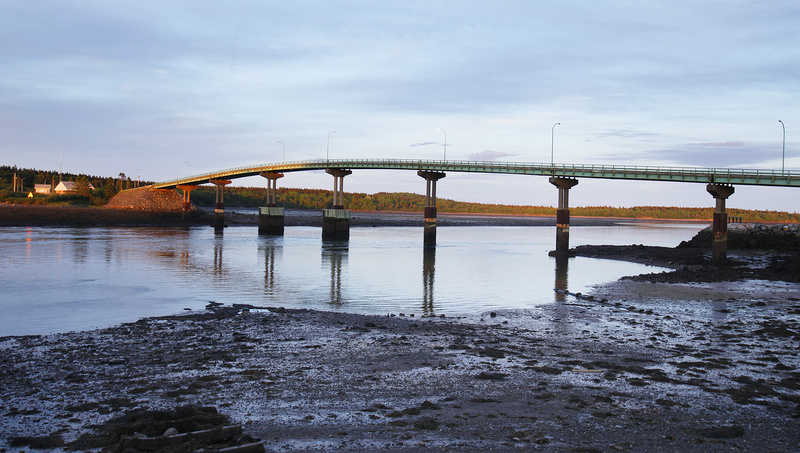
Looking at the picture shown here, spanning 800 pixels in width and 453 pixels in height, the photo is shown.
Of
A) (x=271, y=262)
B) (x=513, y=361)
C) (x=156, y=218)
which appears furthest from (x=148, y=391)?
(x=156, y=218)

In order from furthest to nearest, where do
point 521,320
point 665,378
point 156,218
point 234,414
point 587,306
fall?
point 156,218
point 587,306
point 521,320
point 665,378
point 234,414

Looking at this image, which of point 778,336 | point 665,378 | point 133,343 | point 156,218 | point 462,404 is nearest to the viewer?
point 462,404

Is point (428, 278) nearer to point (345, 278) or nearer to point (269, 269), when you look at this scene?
point (345, 278)

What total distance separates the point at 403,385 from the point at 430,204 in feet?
189

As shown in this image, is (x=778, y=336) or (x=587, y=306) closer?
(x=778, y=336)

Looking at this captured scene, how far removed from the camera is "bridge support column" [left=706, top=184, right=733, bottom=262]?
145 feet

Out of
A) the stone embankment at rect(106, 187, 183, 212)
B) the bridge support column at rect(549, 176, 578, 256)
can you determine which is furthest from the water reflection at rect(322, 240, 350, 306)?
the stone embankment at rect(106, 187, 183, 212)

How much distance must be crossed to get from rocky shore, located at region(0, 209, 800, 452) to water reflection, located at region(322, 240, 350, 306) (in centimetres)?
570

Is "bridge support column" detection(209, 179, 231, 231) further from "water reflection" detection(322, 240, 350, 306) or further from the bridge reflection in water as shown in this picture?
the bridge reflection in water

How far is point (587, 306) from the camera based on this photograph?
2312 centimetres

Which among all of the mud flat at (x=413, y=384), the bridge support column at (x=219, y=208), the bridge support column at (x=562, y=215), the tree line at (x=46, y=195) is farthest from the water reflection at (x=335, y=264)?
the tree line at (x=46, y=195)

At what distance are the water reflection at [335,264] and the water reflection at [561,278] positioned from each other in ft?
33.3

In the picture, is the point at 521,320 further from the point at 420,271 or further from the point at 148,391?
the point at 420,271

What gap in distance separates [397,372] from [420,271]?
2558 centimetres
